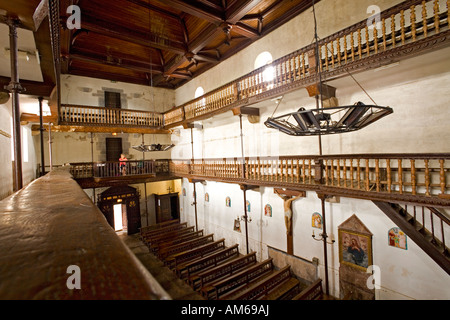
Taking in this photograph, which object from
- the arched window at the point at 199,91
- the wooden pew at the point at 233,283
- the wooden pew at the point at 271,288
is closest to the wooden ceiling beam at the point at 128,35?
the arched window at the point at 199,91

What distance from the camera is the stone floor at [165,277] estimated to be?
8.89m

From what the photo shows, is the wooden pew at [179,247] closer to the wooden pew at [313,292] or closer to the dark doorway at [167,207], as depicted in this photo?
the dark doorway at [167,207]

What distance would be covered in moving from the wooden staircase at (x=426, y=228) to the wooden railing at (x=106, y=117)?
49.0 ft

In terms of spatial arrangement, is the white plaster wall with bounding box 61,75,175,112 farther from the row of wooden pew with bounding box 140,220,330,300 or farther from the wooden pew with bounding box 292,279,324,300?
the wooden pew with bounding box 292,279,324,300

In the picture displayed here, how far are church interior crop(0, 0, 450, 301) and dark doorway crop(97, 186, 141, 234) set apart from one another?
0.10 metres

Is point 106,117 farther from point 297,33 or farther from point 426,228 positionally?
point 426,228

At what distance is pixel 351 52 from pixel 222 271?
33.5 ft

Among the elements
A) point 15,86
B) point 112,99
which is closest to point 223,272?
point 15,86

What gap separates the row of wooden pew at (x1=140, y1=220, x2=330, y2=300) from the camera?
8008 millimetres

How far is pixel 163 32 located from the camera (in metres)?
13.3

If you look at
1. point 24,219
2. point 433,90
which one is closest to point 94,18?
A: point 24,219

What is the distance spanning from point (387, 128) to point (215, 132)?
397 inches

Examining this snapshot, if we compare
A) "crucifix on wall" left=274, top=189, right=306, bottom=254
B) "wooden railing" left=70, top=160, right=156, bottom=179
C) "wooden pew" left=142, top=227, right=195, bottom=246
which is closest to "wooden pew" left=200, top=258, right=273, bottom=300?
"crucifix on wall" left=274, top=189, right=306, bottom=254

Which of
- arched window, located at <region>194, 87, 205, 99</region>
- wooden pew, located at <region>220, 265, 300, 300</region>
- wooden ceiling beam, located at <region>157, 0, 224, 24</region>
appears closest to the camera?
wooden pew, located at <region>220, 265, 300, 300</region>
